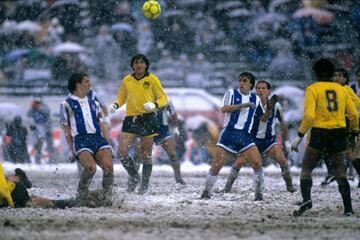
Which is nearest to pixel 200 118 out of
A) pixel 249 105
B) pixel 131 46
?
pixel 131 46

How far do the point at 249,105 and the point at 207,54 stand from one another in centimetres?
1304

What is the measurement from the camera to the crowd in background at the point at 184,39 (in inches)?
929

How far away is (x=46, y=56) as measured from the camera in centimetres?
2458

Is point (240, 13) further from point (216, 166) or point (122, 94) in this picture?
point (216, 166)

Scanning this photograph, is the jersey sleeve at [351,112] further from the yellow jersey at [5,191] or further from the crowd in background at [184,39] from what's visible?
the crowd in background at [184,39]

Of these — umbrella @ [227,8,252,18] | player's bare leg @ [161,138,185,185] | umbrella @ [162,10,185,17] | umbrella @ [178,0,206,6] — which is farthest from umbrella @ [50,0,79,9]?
player's bare leg @ [161,138,185,185]

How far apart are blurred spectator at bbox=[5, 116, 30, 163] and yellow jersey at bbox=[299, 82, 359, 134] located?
41.9 feet

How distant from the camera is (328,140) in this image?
9398mm

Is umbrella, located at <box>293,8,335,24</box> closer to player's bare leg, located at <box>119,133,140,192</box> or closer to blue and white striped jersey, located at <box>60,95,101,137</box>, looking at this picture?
player's bare leg, located at <box>119,133,140,192</box>

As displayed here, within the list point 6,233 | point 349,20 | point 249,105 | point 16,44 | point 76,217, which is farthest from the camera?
point 16,44

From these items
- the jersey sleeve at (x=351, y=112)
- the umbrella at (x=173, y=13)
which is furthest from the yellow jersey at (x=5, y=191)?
the umbrella at (x=173, y=13)

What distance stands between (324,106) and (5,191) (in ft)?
12.9

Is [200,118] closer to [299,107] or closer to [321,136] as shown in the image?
[299,107]

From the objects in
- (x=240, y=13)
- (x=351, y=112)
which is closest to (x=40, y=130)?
(x=240, y=13)
